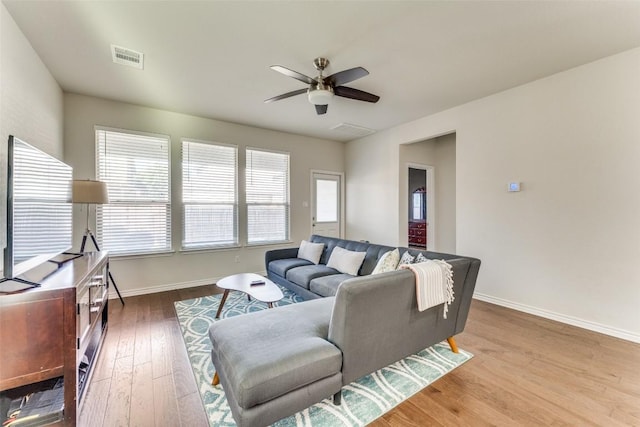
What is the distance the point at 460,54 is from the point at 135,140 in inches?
169

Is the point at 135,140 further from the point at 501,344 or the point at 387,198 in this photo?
the point at 501,344

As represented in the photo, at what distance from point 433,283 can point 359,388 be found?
886mm

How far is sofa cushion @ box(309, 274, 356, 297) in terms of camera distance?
2.92 meters

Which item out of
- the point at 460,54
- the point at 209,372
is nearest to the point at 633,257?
the point at 460,54

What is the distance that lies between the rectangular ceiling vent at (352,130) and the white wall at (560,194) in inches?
60.5

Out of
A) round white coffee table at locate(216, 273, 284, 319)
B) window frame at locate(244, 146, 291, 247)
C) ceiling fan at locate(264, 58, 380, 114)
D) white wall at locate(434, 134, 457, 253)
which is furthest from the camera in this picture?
white wall at locate(434, 134, 457, 253)

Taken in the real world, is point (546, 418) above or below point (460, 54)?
below

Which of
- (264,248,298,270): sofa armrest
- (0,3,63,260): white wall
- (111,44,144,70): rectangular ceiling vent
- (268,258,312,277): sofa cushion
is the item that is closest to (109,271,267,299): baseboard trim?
(264,248,298,270): sofa armrest

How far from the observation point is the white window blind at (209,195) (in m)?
4.36

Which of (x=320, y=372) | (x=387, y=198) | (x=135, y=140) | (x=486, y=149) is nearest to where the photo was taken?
(x=320, y=372)

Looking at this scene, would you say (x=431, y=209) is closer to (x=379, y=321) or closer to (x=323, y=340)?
(x=379, y=321)

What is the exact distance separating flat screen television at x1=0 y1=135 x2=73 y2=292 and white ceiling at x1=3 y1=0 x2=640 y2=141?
48.6 inches

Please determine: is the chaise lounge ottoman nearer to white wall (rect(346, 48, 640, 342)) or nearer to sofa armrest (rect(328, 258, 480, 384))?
sofa armrest (rect(328, 258, 480, 384))

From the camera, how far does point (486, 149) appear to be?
3.70m
